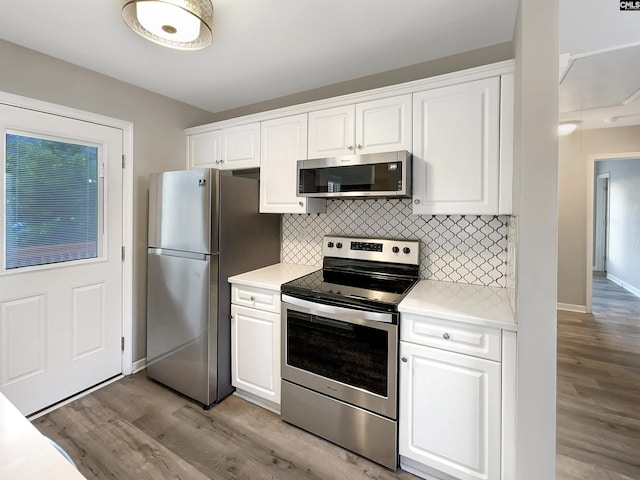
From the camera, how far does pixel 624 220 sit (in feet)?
18.7

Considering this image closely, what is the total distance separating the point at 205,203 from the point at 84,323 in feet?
4.35

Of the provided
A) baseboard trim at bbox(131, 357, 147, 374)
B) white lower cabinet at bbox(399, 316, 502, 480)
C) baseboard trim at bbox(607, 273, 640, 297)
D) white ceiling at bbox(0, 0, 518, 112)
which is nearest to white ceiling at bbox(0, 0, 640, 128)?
white ceiling at bbox(0, 0, 518, 112)

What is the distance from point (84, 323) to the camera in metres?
2.33

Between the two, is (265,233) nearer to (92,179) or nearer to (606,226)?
(92,179)

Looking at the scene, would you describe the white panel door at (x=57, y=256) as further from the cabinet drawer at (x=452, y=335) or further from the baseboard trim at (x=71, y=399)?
the cabinet drawer at (x=452, y=335)

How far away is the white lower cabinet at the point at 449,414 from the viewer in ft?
4.76

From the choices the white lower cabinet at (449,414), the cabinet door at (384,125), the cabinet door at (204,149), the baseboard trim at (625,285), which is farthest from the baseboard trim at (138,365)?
the baseboard trim at (625,285)

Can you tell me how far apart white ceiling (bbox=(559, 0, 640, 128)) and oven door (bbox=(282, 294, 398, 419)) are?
200cm

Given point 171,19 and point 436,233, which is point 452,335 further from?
point 171,19

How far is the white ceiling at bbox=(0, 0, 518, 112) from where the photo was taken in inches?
63.4

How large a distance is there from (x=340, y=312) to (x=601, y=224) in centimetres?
796

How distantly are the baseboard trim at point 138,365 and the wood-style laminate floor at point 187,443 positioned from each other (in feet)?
1.05

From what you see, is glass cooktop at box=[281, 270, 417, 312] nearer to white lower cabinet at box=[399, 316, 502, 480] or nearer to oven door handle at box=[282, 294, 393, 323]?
oven door handle at box=[282, 294, 393, 323]

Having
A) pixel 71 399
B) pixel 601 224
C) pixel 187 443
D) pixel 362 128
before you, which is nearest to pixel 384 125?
pixel 362 128
